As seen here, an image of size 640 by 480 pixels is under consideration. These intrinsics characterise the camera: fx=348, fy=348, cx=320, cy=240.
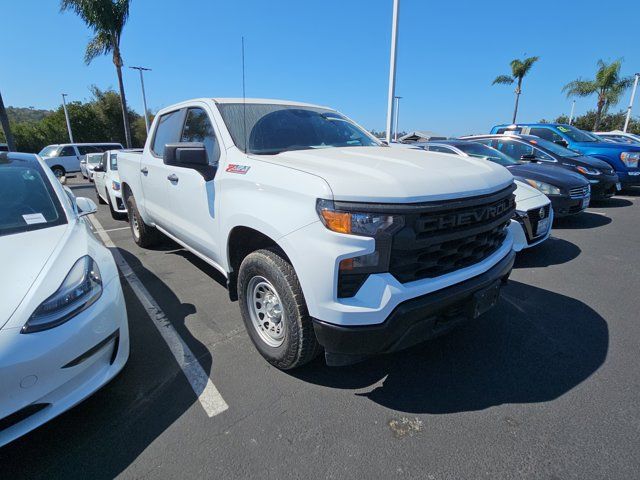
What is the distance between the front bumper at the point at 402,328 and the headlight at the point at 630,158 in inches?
384

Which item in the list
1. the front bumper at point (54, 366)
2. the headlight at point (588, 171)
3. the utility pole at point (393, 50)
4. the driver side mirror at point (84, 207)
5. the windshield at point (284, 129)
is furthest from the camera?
the utility pole at point (393, 50)

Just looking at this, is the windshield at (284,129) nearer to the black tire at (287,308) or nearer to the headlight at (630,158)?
the black tire at (287,308)

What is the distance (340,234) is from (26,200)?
2595mm

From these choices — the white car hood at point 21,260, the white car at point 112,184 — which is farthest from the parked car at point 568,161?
the white car at point 112,184

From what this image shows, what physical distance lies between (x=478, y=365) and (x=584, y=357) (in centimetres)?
82

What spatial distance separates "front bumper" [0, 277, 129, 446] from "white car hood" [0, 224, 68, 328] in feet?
0.55

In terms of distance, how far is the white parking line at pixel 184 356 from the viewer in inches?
87.7

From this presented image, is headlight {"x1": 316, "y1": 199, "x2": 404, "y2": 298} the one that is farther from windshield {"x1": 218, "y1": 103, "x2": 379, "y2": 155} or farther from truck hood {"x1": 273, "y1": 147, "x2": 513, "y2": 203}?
windshield {"x1": 218, "y1": 103, "x2": 379, "y2": 155}

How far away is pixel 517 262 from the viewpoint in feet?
14.9

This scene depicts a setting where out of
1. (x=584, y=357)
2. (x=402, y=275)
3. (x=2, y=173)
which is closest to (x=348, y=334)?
(x=402, y=275)

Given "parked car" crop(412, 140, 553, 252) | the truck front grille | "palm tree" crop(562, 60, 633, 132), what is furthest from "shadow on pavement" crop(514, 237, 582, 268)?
"palm tree" crop(562, 60, 633, 132)

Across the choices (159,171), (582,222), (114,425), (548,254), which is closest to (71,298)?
(114,425)

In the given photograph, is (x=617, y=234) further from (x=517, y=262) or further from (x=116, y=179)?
(x=116, y=179)

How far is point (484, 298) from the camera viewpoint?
7.25ft
